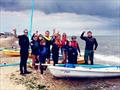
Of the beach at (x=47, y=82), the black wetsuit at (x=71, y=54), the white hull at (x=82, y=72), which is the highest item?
the black wetsuit at (x=71, y=54)

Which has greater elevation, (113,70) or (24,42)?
(24,42)

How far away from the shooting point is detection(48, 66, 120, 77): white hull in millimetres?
15789

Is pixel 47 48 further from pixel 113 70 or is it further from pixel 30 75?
pixel 113 70

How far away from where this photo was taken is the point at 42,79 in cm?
A: 1588

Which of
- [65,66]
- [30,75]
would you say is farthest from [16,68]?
[65,66]

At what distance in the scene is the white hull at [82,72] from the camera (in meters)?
15.8

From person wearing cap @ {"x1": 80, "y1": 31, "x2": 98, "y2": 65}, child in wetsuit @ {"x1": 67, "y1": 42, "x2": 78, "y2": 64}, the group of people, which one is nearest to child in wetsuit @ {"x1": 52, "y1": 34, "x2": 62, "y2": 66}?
the group of people

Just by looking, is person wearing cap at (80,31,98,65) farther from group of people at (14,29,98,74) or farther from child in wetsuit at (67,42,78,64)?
child in wetsuit at (67,42,78,64)

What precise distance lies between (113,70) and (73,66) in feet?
6.44

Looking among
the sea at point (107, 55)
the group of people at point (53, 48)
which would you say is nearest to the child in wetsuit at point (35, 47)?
the group of people at point (53, 48)

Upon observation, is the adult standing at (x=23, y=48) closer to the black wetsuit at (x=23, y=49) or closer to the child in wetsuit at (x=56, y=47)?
the black wetsuit at (x=23, y=49)

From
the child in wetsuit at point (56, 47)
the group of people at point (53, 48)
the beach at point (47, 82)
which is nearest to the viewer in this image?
the beach at point (47, 82)

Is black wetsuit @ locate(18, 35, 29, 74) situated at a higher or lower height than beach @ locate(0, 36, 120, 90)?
higher

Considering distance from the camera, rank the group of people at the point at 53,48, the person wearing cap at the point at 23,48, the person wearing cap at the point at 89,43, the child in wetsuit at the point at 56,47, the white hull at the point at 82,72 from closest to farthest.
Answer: the person wearing cap at the point at 23,48 < the white hull at the point at 82,72 < the group of people at the point at 53,48 < the child in wetsuit at the point at 56,47 < the person wearing cap at the point at 89,43
